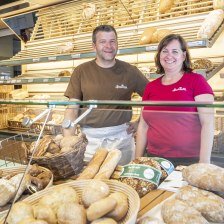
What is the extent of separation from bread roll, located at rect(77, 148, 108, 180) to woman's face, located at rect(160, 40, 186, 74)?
0.78 meters

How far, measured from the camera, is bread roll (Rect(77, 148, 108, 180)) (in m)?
1.00

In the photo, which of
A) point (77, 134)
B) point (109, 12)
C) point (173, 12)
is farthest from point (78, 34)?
point (77, 134)

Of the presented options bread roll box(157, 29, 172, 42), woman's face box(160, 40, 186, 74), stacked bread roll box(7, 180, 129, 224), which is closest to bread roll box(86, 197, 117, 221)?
stacked bread roll box(7, 180, 129, 224)

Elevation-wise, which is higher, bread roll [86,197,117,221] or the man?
the man

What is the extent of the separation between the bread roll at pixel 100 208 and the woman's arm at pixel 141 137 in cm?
69

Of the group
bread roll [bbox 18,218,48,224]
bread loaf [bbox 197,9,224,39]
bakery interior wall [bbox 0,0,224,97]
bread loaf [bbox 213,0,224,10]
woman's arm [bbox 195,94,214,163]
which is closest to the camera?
bread roll [bbox 18,218,48,224]

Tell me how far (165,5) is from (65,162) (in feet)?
8.53

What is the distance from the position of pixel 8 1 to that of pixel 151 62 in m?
2.74

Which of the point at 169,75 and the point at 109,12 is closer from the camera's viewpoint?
the point at 169,75

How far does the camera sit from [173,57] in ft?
5.60

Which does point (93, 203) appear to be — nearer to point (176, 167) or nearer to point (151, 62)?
point (176, 167)

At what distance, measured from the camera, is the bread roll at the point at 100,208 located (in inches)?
27.4

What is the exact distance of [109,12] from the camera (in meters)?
3.86

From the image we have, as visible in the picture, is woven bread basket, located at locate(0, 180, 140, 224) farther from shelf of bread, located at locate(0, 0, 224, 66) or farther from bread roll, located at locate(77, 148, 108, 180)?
shelf of bread, located at locate(0, 0, 224, 66)
